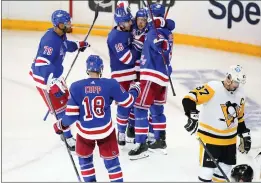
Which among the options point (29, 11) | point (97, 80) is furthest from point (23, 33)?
point (97, 80)

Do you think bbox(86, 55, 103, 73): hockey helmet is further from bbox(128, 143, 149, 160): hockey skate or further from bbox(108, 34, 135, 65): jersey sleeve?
bbox(128, 143, 149, 160): hockey skate

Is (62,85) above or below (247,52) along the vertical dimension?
above

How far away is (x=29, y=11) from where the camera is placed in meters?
7.61

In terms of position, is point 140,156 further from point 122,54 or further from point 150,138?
point 122,54

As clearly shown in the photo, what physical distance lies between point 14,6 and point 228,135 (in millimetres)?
4911

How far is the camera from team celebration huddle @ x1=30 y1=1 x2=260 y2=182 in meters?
3.17

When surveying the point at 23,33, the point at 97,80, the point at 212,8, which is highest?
the point at 97,80

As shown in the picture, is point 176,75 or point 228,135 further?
point 176,75

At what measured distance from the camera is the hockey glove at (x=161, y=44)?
12.6 ft

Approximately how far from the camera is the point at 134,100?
3.39 m

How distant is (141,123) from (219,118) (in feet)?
2.99

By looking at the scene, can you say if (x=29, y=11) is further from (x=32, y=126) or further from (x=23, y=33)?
(x=32, y=126)

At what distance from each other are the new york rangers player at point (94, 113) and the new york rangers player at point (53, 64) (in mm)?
623

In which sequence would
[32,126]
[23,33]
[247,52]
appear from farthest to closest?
1. [23,33]
2. [247,52]
3. [32,126]
